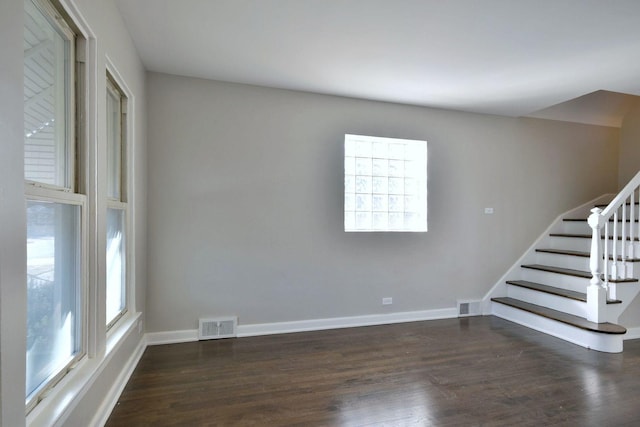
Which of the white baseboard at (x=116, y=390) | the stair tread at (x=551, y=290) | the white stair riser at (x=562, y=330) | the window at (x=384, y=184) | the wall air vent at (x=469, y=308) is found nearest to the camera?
the white baseboard at (x=116, y=390)

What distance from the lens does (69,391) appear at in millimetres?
1506

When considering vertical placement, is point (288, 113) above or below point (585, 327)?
above

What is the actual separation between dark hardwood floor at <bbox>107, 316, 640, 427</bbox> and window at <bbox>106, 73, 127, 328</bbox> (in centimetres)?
65

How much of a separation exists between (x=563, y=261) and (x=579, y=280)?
494 millimetres

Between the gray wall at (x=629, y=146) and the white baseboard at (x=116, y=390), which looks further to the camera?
the gray wall at (x=629, y=146)

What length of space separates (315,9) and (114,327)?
8.67 feet

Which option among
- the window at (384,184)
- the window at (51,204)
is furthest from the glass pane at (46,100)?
the window at (384,184)

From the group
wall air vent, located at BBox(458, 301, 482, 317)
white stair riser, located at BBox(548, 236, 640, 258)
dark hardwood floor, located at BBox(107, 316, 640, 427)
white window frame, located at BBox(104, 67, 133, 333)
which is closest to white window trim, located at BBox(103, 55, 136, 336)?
white window frame, located at BBox(104, 67, 133, 333)

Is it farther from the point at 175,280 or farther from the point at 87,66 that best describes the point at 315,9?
the point at 175,280

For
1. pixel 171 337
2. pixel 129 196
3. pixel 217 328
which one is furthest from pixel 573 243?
pixel 129 196

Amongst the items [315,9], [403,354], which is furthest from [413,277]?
[315,9]

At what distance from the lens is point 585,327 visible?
3.18 m

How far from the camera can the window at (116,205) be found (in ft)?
7.59

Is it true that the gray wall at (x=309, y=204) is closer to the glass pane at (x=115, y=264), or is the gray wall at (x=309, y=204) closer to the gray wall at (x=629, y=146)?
the glass pane at (x=115, y=264)
